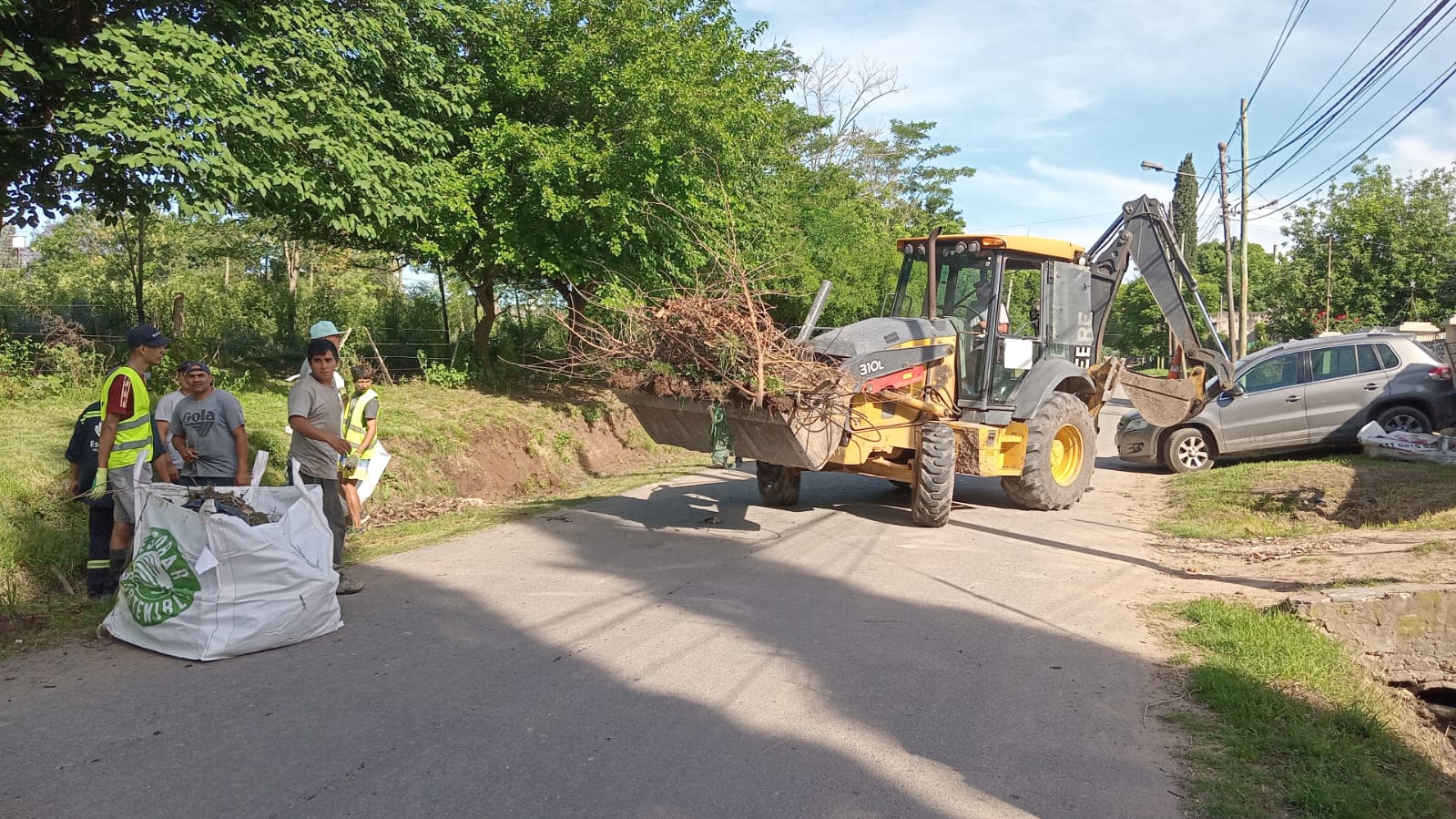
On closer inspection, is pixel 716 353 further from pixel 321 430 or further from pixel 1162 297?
pixel 1162 297

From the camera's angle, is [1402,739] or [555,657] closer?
[1402,739]

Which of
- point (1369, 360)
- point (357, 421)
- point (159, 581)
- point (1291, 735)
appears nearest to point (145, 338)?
point (159, 581)

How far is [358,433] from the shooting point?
30.5 ft

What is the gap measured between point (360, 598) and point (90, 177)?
7.73 metres

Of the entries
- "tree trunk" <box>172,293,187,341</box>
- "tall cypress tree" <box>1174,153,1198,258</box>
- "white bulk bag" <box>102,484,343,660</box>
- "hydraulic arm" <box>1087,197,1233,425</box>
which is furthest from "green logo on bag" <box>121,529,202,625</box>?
"tall cypress tree" <box>1174,153,1198,258</box>

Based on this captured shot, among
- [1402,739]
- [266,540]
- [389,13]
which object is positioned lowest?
[1402,739]

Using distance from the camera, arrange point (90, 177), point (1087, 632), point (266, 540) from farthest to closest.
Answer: point (90, 177), point (1087, 632), point (266, 540)

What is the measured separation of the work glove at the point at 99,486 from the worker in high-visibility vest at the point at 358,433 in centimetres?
283

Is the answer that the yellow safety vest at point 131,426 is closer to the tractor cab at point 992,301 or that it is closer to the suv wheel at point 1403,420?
the tractor cab at point 992,301

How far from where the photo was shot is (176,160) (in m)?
9.41

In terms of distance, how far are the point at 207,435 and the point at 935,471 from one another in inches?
237

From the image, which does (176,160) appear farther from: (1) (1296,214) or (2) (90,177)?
(1) (1296,214)

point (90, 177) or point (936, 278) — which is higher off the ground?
point (90, 177)

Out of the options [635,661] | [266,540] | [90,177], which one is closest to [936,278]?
[635,661]
